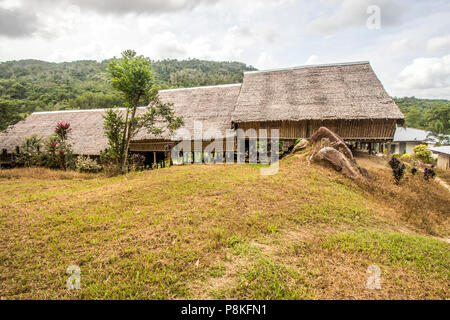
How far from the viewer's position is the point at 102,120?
55.3ft

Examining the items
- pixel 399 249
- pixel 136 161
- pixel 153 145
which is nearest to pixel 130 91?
pixel 136 161

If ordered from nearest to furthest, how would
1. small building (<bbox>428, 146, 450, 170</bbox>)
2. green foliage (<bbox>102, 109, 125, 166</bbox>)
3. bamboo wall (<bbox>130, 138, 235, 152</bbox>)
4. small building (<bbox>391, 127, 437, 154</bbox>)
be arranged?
green foliage (<bbox>102, 109, 125, 166</bbox>) < bamboo wall (<bbox>130, 138, 235, 152</bbox>) < small building (<bbox>428, 146, 450, 170</bbox>) < small building (<bbox>391, 127, 437, 154</bbox>)

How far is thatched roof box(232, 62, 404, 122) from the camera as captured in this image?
11.6 metres

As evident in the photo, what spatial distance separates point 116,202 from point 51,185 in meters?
4.52

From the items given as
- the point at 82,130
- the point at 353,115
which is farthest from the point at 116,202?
the point at 82,130

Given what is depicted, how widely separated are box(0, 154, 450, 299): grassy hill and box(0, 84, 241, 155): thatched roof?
26.1 feet

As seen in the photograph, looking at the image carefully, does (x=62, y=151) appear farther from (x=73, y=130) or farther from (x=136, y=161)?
(x=73, y=130)

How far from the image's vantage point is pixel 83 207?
18.1 feet

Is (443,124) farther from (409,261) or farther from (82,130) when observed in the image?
(82,130)

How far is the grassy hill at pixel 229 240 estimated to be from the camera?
2.77 m

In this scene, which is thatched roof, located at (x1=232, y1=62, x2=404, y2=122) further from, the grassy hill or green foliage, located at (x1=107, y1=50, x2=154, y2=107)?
the grassy hill

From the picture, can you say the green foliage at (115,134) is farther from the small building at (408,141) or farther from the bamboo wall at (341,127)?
the small building at (408,141)

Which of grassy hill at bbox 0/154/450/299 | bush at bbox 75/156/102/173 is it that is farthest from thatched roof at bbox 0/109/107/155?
grassy hill at bbox 0/154/450/299

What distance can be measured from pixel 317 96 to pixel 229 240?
12015 mm
